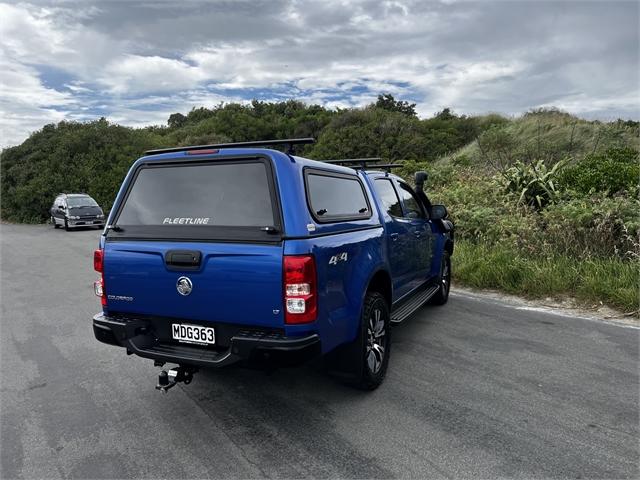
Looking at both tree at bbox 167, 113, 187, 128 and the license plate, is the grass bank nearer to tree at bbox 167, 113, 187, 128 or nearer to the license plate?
the license plate

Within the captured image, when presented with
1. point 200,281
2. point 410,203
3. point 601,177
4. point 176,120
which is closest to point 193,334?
point 200,281

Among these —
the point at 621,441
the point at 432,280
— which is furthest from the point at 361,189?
the point at 621,441

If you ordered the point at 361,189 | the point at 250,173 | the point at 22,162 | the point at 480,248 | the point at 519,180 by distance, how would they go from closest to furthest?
1. the point at 250,173
2. the point at 361,189
3. the point at 480,248
4. the point at 519,180
5. the point at 22,162

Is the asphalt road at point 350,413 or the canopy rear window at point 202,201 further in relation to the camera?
the canopy rear window at point 202,201

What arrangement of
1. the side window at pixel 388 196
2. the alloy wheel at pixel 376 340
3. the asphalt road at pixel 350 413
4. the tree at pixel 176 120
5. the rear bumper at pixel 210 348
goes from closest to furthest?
the asphalt road at pixel 350 413 → the rear bumper at pixel 210 348 → the alloy wheel at pixel 376 340 → the side window at pixel 388 196 → the tree at pixel 176 120

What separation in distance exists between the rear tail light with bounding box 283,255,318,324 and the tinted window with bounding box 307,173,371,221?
50cm

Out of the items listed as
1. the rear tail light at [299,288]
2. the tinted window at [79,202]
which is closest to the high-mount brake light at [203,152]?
the rear tail light at [299,288]

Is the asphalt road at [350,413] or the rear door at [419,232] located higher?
the rear door at [419,232]

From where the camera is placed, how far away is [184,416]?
3.66 m

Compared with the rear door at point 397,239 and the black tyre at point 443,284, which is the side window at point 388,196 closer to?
the rear door at point 397,239

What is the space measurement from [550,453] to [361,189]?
261cm

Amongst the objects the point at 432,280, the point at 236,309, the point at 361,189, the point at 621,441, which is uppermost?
the point at 361,189

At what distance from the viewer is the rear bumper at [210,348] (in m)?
3.13

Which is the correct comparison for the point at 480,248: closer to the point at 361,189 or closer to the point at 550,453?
the point at 361,189
